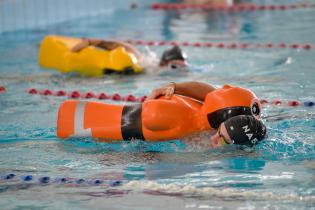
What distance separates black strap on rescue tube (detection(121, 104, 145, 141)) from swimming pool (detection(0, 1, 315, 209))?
7cm

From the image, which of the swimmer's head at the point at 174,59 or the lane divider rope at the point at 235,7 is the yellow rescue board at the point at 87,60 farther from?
the lane divider rope at the point at 235,7

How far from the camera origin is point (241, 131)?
4.84 m

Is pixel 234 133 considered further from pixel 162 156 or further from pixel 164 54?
pixel 164 54

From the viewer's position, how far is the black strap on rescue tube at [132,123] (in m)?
5.23

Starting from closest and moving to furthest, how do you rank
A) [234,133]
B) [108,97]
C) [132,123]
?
[234,133] → [132,123] → [108,97]

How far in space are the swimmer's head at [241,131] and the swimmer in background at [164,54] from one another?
10.0 ft

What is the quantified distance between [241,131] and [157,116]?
0.59m

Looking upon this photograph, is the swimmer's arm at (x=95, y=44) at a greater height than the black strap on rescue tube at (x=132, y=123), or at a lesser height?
greater

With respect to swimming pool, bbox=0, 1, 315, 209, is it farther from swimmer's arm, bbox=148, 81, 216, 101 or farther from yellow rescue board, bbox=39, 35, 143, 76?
swimmer's arm, bbox=148, 81, 216, 101

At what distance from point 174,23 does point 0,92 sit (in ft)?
16.8

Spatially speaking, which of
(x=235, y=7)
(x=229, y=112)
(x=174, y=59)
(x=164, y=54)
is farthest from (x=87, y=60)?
(x=235, y=7)

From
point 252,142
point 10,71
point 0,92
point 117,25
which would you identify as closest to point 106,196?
point 252,142

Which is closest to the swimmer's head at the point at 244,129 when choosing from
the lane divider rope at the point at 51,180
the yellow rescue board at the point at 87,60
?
the lane divider rope at the point at 51,180

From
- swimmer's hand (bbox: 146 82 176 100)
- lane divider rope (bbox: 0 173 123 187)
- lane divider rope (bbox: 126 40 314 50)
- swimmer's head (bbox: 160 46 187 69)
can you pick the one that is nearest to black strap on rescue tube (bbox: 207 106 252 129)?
swimmer's hand (bbox: 146 82 176 100)
